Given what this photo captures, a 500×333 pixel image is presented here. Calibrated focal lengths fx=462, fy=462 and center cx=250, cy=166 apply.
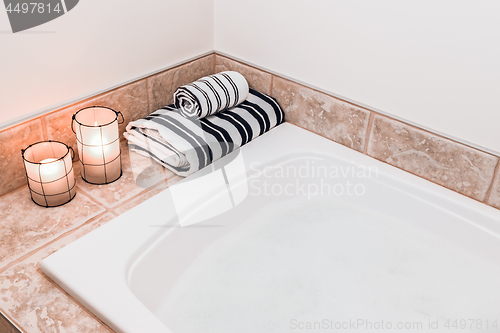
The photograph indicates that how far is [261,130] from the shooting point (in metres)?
1.70

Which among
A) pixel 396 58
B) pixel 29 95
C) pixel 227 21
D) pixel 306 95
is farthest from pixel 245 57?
pixel 29 95

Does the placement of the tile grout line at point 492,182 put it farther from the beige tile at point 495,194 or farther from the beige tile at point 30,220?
the beige tile at point 30,220

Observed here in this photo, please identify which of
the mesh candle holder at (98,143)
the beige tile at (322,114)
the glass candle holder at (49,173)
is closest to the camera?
the glass candle holder at (49,173)

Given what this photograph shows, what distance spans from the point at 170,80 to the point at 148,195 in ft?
1.74

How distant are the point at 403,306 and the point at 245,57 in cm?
108

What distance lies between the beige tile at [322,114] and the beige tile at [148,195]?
554mm

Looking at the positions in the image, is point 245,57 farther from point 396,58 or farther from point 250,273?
point 250,273

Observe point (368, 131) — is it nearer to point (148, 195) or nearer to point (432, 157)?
point (432, 157)

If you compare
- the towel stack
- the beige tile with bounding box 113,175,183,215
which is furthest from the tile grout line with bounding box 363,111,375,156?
the beige tile with bounding box 113,175,183,215

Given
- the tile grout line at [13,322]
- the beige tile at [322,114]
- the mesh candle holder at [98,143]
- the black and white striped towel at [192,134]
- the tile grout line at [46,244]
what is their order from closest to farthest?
the tile grout line at [13,322] < the tile grout line at [46,244] < the mesh candle holder at [98,143] < the black and white striped towel at [192,134] < the beige tile at [322,114]

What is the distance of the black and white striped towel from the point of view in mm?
1477

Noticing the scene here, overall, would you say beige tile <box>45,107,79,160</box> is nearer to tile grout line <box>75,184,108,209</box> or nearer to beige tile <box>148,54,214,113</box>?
tile grout line <box>75,184,108,209</box>

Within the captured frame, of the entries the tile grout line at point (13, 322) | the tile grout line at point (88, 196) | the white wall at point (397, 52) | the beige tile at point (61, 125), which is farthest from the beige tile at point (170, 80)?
the tile grout line at point (13, 322)

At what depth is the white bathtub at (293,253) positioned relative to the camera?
118cm
